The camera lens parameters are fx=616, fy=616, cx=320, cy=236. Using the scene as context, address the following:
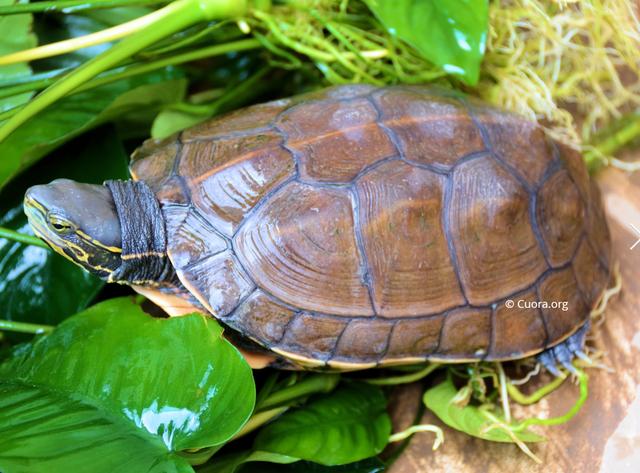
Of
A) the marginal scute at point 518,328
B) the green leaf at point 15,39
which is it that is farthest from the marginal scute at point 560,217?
the green leaf at point 15,39

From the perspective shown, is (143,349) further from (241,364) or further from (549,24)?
(549,24)

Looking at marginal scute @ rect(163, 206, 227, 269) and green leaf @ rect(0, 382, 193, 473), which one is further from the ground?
marginal scute @ rect(163, 206, 227, 269)

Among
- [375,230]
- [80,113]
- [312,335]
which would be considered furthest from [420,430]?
[80,113]

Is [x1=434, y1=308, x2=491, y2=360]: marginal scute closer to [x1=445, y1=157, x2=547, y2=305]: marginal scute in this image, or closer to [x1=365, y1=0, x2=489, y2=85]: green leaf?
[x1=445, y1=157, x2=547, y2=305]: marginal scute

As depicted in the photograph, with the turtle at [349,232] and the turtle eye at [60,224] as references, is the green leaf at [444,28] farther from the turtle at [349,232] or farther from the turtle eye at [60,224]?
the turtle eye at [60,224]

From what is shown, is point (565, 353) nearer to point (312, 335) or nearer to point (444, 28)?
point (312, 335)

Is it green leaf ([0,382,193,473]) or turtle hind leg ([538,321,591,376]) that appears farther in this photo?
turtle hind leg ([538,321,591,376])

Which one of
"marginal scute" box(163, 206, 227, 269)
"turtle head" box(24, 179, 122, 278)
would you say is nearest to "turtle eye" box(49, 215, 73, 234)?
"turtle head" box(24, 179, 122, 278)
